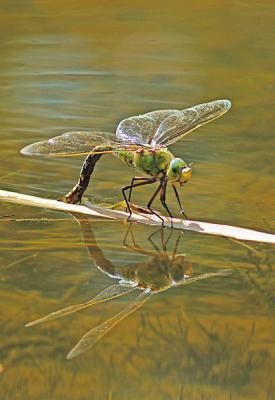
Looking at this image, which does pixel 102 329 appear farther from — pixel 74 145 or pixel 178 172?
pixel 74 145

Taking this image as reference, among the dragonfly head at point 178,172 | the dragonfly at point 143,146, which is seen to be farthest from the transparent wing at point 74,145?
the dragonfly head at point 178,172

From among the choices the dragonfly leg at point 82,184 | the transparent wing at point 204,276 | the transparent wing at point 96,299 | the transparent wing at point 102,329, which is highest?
the dragonfly leg at point 82,184

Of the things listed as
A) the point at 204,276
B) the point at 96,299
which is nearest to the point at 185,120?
the point at 204,276

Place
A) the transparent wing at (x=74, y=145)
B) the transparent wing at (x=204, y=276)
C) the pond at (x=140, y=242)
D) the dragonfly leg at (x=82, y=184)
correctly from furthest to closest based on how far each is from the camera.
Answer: the dragonfly leg at (x=82, y=184), the transparent wing at (x=74, y=145), the transparent wing at (x=204, y=276), the pond at (x=140, y=242)

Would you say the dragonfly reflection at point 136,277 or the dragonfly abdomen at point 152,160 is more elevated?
the dragonfly abdomen at point 152,160

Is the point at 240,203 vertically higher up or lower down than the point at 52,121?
lower down

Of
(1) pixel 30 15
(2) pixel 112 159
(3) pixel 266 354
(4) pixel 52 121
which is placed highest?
(1) pixel 30 15

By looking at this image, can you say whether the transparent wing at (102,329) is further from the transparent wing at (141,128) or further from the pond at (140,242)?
the transparent wing at (141,128)

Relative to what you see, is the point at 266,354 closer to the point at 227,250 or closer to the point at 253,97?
the point at 227,250

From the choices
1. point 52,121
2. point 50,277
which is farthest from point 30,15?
Answer: point 50,277
